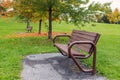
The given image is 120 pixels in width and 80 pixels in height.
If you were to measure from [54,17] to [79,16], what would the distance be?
178 centimetres

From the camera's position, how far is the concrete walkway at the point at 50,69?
229 inches

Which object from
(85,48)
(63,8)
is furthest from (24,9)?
(85,48)

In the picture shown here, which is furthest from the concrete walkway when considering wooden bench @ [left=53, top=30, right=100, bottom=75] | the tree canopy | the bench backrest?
the tree canopy

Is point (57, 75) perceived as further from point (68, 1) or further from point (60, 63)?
point (68, 1)

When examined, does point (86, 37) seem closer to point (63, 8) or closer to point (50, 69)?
point (50, 69)

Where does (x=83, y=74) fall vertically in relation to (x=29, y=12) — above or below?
below

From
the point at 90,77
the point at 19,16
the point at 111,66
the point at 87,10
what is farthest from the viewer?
the point at 19,16

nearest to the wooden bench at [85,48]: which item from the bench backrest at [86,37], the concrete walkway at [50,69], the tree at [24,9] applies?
the bench backrest at [86,37]

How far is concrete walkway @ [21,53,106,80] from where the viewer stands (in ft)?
19.1

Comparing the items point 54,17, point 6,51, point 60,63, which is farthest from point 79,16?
point 60,63

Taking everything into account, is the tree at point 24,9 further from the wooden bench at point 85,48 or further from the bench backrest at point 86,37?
the wooden bench at point 85,48

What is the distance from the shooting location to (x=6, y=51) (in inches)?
355

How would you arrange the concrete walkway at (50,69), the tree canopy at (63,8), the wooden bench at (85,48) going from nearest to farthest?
the concrete walkway at (50,69) < the wooden bench at (85,48) < the tree canopy at (63,8)

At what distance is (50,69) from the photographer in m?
6.48
